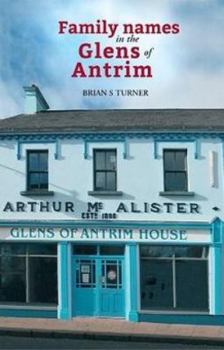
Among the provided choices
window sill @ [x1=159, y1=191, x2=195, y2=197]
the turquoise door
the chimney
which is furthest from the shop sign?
the chimney

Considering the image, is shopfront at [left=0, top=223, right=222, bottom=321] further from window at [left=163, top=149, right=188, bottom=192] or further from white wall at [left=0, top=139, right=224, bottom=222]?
window at [left=163, top=149, right=188, bottom=192]

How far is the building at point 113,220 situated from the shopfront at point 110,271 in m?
0.03

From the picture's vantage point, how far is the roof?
15.8 m

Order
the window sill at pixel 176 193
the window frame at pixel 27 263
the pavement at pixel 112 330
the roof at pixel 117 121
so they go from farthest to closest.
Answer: the window frame at pixel 27 263 < the roof at pixel 117 121 < the window sill at pixel 176 193 < the pavement at pixel 112 330

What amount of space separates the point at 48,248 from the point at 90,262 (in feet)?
4.57

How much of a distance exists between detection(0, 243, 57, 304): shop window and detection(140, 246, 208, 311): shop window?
287cm

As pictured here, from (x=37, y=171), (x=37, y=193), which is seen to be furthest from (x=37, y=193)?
(x=37, y=171)

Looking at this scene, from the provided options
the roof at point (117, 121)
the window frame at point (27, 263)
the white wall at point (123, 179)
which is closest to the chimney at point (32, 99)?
the roof at point (117, 121)

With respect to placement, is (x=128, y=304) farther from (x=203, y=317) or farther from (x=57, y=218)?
(x=57, y=218)

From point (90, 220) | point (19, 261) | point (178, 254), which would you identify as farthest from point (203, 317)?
point (19, 261)

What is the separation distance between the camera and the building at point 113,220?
612 inches

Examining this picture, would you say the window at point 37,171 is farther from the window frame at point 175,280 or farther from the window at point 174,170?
the window at point 174,170

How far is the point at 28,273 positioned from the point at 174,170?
5.61 metres

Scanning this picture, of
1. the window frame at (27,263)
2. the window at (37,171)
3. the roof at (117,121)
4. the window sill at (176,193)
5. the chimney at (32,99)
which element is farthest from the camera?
the chimney at (32,99)
